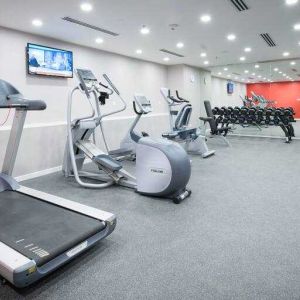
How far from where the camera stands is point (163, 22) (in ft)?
14.6

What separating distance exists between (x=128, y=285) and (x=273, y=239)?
54.8 inches

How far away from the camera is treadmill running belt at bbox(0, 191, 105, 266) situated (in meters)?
1.90

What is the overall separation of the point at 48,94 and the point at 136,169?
2.79 meters

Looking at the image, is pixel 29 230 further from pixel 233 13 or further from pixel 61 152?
pixel 233 13

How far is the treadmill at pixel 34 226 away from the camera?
1743 millimetres

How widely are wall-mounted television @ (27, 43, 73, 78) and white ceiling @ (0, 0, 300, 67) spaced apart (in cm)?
27

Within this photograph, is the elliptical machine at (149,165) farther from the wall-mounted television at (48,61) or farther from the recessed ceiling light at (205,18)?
the recessed ceiling light at (205,18)

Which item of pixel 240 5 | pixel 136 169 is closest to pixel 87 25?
pixel 240 5

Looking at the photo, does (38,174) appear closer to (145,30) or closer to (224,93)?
(145,30)

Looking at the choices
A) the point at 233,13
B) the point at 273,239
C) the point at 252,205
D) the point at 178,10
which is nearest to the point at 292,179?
the point at 252,205

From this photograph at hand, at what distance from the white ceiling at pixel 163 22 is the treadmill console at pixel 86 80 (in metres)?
0.81

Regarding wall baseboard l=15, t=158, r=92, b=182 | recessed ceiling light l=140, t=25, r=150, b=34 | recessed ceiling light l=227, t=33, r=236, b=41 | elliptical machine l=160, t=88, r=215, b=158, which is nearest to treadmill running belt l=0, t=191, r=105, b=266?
wall baseboard l=15, t=158, r=92, b=182

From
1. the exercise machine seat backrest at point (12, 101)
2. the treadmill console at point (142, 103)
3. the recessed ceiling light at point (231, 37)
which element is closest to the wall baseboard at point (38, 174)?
the treadmill console at point (142, 103)

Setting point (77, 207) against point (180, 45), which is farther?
point (180, 45)
